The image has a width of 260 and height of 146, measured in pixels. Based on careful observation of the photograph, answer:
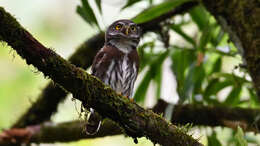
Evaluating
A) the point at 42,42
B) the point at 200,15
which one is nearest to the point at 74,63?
the point at 200,15

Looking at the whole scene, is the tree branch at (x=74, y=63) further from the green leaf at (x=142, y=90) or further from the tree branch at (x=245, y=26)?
the tree branch at (x=245, y=26)

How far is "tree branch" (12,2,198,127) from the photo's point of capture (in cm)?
439

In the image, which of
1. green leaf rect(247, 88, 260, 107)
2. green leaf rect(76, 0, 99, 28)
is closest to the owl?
green leaf rect(76, 0, 99, 28)

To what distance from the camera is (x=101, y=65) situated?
326cm

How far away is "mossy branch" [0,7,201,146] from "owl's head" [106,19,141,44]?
1215 mm

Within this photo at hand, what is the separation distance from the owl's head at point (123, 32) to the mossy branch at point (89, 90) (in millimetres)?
1215

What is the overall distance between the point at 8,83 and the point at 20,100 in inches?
15.9

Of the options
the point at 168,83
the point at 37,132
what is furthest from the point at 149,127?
the point at 168,83

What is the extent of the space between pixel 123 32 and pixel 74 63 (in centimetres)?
106

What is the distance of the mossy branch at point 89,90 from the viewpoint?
1.99m

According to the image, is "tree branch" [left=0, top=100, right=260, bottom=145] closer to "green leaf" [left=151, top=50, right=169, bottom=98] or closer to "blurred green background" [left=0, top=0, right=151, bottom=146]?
"green leaf" [left=151, top=50, right=169, bottom=98]

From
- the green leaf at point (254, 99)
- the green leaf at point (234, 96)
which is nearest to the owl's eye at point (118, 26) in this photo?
the green leaf at point (234, 96)

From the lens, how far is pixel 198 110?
13.1 feet

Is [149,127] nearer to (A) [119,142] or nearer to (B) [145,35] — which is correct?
(B) [145,35]
